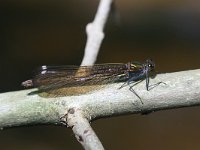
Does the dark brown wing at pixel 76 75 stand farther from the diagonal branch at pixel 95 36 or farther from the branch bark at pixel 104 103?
the branch bark at pixel 104 103

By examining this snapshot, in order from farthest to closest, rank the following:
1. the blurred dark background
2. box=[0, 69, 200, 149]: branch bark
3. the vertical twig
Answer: the blurred dark background
box=[0, 69, 200, 149]: branch bark
the vertical twig

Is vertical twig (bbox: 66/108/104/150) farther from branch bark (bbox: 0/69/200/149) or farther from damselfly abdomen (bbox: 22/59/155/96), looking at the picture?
damselfly abdomen (bbox: 22/59/155/96)

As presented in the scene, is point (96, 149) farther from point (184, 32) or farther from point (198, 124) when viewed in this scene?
point (184, 32)

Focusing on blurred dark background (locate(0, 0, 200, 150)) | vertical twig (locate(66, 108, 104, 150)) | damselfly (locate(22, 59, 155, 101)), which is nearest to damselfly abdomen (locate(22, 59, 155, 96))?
damselfly (locate(22, 59, 155, 101))

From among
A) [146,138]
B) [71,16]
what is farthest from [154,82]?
[71,16]

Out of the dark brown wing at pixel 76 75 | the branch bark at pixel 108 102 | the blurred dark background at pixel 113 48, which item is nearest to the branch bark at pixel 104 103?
the branch bark at pixel 108 102

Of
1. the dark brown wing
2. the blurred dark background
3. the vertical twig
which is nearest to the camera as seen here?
the vertical twig

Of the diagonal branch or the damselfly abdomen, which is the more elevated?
the diagonal branch

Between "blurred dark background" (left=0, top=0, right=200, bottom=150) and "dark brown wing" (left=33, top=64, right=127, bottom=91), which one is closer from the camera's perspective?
"dark brown wing" (left=33, top=64, right=127, bottom=91)

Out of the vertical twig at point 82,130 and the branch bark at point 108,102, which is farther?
the branch bark at point 108,102
